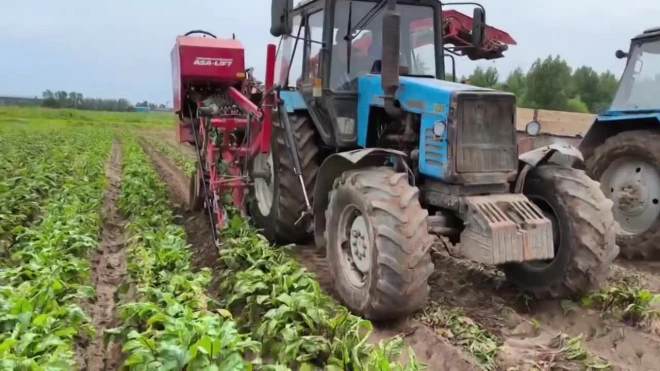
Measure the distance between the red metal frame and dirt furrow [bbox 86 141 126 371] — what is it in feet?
3.68

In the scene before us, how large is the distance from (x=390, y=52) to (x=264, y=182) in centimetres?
260

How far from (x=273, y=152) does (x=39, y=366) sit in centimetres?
347

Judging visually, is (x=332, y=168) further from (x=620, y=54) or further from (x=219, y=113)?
(x=620, y=54)

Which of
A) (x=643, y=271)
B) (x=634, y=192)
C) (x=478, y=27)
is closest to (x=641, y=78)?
(x=634, y=192)

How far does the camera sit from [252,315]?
155 inches

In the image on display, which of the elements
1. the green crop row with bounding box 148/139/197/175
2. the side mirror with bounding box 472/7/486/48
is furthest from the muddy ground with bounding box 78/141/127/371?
the green crop row with bounding box 148/139/197/175

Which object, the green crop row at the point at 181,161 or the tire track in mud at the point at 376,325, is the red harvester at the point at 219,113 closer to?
the tire track in mud at the point at 376,325

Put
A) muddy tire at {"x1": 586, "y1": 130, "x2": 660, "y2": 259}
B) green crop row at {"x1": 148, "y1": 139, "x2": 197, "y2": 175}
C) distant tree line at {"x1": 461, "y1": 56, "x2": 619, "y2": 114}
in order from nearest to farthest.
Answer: muddy tire at {"x1": 586, "y1": 130, "x2": 660, "y2": 259}, green crop row at {"x1": 148, "y1": 139, "x2": 197, "y2": 175}, distant tree line at {"x1": 461, "y1": 56, "x2": 619, "y2": 114}

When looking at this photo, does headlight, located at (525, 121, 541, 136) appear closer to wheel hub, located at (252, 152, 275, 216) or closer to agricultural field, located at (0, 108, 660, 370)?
agricultural field, located at (0, 108, 660, 370)

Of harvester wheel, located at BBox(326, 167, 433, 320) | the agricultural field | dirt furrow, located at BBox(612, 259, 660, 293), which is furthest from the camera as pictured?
Answer: dirt furrow, located at BBox(612, 259, 660, 293)

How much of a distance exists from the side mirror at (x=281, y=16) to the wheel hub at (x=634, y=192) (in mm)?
3958

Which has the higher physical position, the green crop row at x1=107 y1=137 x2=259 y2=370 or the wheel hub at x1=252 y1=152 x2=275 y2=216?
the wheel hub at x1=252 y1=152 x2=275 y2=216

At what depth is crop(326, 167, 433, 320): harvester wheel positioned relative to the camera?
3906 mm

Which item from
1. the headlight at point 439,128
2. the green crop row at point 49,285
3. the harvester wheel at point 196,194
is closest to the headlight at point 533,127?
the headlight at point 439,128
